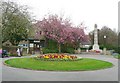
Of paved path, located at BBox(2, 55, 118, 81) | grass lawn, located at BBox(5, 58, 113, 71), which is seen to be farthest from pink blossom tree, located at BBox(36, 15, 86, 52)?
paved path, located at BBox(2, 55, 118, 81)

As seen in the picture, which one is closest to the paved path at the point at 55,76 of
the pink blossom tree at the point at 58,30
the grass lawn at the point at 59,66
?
the grass lawn at the point at 59,66

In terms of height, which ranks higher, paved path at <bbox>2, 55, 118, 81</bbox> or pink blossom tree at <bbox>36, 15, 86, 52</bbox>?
pink blossom tree at <bbox>36, 15, 86, 52</bbox>

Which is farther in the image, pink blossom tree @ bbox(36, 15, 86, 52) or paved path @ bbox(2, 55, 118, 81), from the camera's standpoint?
pink blossom tree @ bbox(36, 15, 86, 52)

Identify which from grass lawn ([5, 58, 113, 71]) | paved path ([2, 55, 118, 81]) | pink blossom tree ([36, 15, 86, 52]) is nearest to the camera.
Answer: paved path ([2, 55, 118, 81])

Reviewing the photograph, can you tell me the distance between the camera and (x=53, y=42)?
4666 centimetres

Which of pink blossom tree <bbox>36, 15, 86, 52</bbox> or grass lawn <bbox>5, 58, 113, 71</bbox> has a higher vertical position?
pink blossom tree <bbox>36, 15, 86, 52</bbox>

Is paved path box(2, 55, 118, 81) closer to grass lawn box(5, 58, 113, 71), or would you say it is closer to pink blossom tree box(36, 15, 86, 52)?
grass lawn box(5, 58, 113, 71)

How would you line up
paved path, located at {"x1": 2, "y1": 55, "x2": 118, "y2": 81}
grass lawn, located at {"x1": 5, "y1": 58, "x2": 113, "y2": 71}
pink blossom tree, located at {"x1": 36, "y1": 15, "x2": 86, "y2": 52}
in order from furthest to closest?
pink blossom tree, located at {"x1": 36, "y1": 15, "x2": 86, "y2": 52}
grass lawn, located at {"x1": 5, "y1": 58, "x2": 113, "y2": 71}
paved path, located at {"x1": 2, "y1": 55, "x2": 118, "y2": 81}

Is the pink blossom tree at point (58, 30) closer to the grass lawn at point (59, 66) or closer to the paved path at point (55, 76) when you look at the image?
the grass lawn at point (59, 66)

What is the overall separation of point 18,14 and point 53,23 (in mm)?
10028

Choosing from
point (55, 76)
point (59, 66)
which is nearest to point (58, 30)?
point (59, 66)

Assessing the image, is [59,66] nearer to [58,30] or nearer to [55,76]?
[55,76]

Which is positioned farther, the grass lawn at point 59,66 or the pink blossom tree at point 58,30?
the pink blossom tree at point 58,30

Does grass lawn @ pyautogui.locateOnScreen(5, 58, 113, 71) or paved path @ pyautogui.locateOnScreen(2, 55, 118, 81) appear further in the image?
grass lawn @ pyautogui.locateOnScreen(5, 58, 113, 71)
